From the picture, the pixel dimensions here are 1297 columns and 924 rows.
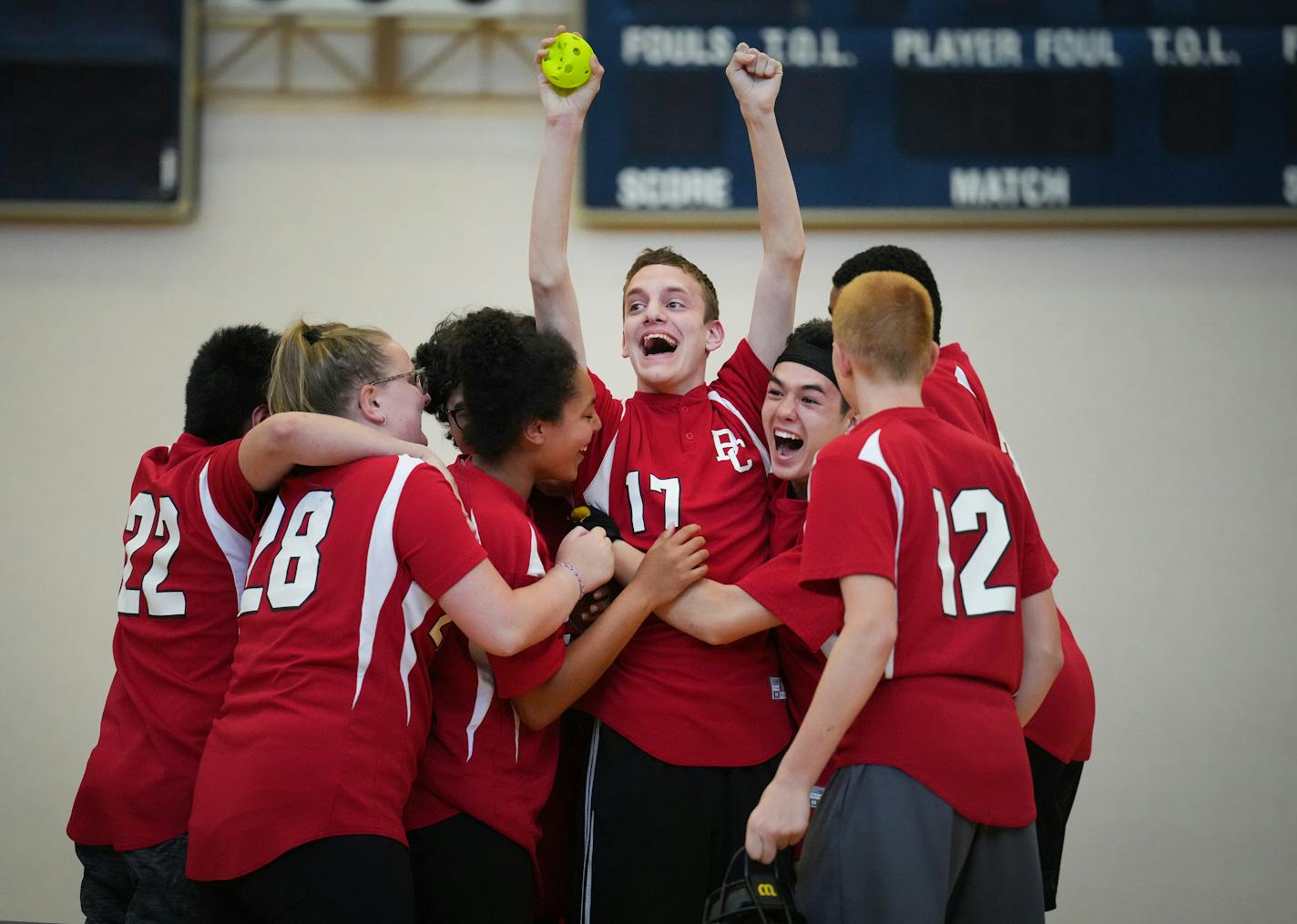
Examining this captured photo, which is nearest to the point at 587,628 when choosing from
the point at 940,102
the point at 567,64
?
the point at 567,64

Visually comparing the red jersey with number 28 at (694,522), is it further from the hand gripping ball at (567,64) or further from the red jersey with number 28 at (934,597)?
the hand gripping ball at (567,64)

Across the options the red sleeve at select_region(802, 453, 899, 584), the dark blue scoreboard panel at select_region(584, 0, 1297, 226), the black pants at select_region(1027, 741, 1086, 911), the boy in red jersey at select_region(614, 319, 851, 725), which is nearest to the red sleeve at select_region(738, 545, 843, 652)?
the boy in red jersey at select_region(614, 319, 851, 725)

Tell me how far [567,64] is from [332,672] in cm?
148

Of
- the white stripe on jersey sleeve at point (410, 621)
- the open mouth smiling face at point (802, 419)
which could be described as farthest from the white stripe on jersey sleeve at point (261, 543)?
the open mouth smiling face at point (802, 419)

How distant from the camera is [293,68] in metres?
4.22

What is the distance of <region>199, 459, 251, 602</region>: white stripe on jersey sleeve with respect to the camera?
231 centimetres

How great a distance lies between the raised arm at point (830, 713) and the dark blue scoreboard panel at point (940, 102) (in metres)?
2.36

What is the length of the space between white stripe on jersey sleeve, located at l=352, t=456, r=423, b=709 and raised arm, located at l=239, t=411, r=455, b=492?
0.10 meters

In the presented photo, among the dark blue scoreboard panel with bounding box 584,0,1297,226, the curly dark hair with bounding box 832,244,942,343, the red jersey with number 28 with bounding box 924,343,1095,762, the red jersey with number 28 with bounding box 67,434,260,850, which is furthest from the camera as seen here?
the dark blue scoreboard panel with bounding box 584,0,1297,226

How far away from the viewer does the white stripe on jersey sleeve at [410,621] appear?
6.71 ft

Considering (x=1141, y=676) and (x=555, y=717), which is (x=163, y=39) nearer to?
(x=555, y=717)

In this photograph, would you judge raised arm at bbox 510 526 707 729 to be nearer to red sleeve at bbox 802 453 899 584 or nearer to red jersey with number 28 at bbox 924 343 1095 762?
red sleeve at bbox 802 453 899 584

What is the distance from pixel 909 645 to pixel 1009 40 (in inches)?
107

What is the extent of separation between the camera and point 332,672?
6.51ft
